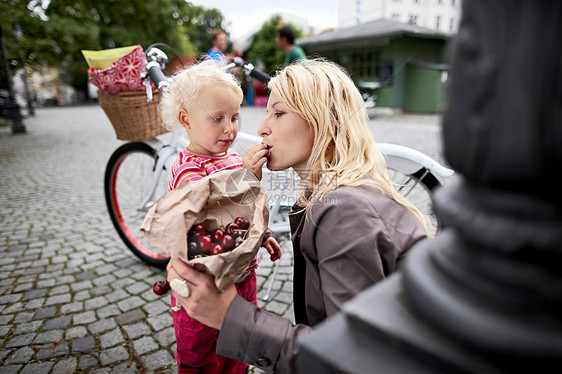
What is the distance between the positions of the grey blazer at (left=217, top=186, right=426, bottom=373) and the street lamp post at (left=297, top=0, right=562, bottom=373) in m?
0.53

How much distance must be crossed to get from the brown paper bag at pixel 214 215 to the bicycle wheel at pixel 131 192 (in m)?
2.01

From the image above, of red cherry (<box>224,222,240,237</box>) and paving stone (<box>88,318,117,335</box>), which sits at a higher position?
red cherry (<box>224,222,240,237</box>)

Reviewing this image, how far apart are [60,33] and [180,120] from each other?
1374 centimetres

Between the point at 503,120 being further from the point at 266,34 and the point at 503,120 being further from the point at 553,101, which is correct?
the point at 266,34

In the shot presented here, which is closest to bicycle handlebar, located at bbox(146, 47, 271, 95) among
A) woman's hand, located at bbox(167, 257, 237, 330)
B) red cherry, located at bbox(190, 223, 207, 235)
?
red cherry, located at bbox(190, 223, 207, 235)

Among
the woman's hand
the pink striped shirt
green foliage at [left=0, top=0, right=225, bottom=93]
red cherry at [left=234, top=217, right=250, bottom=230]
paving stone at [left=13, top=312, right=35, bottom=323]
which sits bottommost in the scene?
paving stone at [left=13, top=312, right=35, bottom=323]

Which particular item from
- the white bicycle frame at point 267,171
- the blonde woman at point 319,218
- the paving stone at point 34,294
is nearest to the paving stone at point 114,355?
the paving stone at point 34,294

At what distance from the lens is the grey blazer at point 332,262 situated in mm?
1026

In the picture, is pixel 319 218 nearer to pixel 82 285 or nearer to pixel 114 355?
pixel 114 355

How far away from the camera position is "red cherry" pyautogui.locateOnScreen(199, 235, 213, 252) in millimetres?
1179

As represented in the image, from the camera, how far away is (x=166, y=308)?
2.77m

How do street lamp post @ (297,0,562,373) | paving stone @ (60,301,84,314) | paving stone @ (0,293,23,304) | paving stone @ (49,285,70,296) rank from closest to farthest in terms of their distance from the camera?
street lamp post @ (297,0,562,373) < paving stone @ (60,301,84,314) < paving stone @ (0,293,23,304) < paving stone @ (49,285,70,296)

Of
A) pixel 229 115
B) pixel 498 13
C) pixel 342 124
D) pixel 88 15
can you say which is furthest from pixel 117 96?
pixel 88 15

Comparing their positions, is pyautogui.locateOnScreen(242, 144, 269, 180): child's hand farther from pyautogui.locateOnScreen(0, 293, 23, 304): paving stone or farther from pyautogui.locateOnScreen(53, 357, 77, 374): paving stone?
pyautogui.locateOnScreen(0, 293, 23, 304): paving stone
